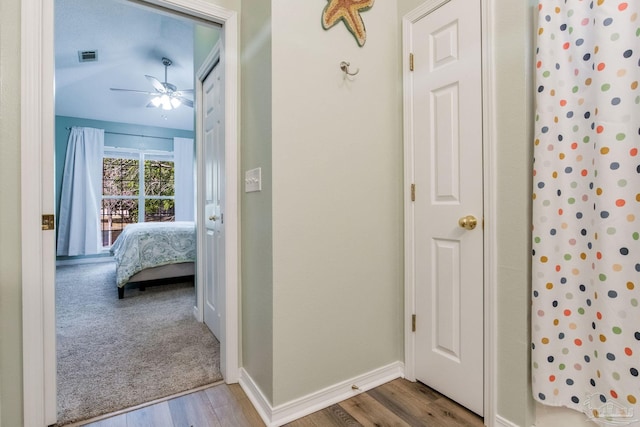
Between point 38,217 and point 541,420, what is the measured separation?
7.57 ft

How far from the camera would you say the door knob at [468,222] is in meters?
1.43

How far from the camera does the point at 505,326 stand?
1.32 meters

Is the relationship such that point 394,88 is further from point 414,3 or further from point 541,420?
point 541,420

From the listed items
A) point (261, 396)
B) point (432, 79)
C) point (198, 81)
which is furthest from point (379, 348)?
point (198, 81)

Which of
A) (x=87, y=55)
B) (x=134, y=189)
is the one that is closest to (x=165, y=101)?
(x=87, y=55)

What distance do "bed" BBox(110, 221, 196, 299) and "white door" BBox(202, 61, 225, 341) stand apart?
3.86 feet

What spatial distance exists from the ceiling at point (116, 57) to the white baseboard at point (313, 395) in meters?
2.13

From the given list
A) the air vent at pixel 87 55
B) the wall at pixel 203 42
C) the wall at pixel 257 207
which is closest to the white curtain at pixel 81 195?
the air vent at pixel 87 55

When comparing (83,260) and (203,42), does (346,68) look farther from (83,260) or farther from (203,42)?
(83,260)

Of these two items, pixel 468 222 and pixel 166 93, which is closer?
pixel 468 222

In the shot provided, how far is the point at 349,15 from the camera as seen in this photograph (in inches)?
63.5

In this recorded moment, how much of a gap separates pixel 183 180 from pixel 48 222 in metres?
5.13

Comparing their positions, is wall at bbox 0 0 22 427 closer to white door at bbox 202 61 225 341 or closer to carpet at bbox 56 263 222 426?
carpet at bbox 56 263 222 426

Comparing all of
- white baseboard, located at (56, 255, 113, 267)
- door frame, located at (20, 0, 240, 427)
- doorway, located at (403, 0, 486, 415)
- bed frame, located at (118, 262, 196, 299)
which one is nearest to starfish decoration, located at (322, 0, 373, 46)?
doorway, located at (403, 0, 486, 415)
